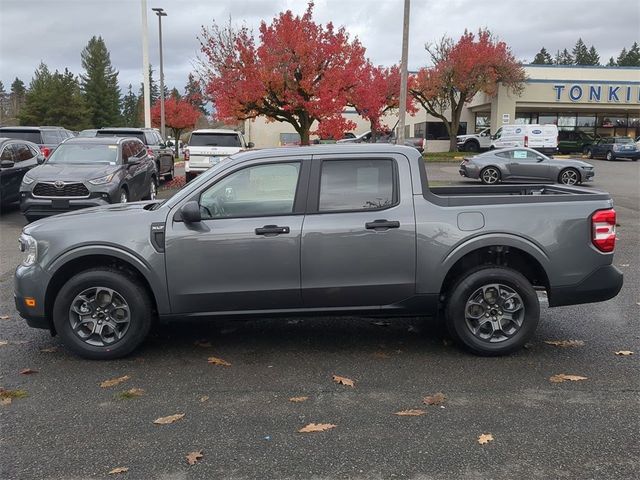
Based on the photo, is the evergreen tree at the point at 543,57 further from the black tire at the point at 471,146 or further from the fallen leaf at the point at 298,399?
the fallen leaf at the point at 298,399

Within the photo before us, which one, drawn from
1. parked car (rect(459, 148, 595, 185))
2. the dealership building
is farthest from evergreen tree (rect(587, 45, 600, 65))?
parked car (rect(459, 148, 595, 185))

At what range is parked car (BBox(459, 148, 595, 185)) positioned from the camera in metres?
20.4

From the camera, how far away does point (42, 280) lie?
4793 mm

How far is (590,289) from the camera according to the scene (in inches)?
196

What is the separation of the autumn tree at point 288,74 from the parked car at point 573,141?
2584 centimetres

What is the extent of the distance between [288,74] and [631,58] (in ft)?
352

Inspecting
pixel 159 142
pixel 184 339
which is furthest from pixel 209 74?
pixel 184 339

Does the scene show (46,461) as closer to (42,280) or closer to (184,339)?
(42,280)

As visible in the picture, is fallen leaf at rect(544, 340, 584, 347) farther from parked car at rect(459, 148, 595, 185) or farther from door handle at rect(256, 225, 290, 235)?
parked car at rect(459, 148, 595, 185)

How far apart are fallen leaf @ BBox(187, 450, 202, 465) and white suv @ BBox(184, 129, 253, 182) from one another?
14.7m

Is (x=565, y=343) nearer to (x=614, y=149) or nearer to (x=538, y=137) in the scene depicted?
(x=538, y=137)

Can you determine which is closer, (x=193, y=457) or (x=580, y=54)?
(x=193, y=457)

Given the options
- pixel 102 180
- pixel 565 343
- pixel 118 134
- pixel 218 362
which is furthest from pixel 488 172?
pixel 218 362

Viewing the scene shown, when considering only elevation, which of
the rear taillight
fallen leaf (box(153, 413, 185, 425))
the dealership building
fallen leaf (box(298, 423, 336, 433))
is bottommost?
fallen leaf (box(298, 423, 336, 433))
